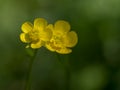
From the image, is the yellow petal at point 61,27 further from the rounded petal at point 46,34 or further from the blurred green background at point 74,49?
the blurred green background at point 74,49

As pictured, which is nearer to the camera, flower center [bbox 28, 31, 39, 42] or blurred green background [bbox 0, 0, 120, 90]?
flower center [bbox 28, 31, 39, 42]

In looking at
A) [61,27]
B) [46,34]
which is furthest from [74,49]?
[46,34]

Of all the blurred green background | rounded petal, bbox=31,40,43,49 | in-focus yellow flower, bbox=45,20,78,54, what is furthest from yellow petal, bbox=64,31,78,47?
the blurred green background

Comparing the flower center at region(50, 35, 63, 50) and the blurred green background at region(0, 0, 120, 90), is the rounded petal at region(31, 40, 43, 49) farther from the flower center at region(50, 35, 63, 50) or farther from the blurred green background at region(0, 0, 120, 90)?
the blurred green background at region(0, 0, 120, 90)

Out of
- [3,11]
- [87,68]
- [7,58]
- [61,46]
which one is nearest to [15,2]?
[3,11]

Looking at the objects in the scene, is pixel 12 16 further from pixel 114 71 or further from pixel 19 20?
pixel 114 71

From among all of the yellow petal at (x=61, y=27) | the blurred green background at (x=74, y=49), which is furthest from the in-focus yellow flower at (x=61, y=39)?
the blurred green background at (x=74, y=49)
